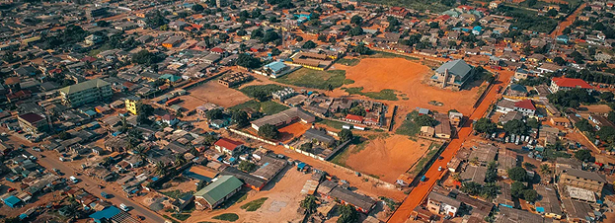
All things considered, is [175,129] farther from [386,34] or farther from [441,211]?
[386,34]

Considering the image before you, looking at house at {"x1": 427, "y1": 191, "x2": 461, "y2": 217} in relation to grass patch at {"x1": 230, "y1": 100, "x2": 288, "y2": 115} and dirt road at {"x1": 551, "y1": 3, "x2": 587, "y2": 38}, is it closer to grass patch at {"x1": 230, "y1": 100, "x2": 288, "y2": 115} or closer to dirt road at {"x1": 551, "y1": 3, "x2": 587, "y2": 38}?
grass patch at {"x1": 230, "y1": 100, "x2": 288, "y2": 115}

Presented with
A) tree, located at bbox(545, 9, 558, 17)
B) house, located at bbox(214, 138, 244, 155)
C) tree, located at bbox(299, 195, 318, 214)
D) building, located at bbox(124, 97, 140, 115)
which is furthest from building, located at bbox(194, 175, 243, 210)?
tree, located at bbox(545, 9, 558, 17)

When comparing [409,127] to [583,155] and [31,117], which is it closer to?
[583,155]

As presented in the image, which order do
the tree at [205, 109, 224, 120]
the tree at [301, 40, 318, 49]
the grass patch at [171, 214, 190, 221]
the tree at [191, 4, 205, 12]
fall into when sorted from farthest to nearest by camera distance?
the tree at [191, 4, 205, 12], the tree at [301, 40, 318, 49], the tree at [205, 109, 224, 120], the grass patch at [171, 214, 190, 221]

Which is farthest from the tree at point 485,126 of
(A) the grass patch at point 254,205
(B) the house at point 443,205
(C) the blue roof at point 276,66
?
(C) the blue roof at point 276,66

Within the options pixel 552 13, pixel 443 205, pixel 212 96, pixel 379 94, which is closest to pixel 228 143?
pixel 212 96

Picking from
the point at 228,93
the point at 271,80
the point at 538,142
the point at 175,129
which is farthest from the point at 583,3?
the point at 175,129
